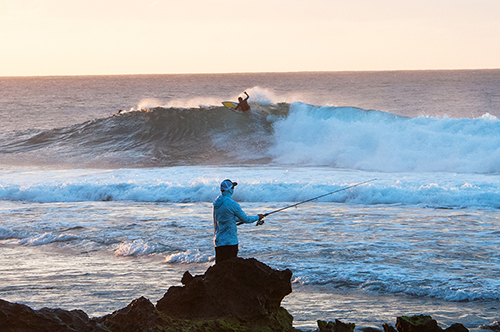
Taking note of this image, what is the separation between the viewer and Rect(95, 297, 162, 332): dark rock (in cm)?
380

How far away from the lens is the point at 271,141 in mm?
23641

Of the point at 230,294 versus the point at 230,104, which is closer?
the point at 230,294

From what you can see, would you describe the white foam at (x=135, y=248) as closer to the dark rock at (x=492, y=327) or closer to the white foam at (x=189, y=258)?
the white foam at (x=189, y=258)

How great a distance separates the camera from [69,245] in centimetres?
854

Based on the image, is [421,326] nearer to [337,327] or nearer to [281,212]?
[337,327]

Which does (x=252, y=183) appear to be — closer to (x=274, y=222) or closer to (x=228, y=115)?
(x=274, y=222)

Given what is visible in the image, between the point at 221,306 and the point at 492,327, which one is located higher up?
the point at 221,306

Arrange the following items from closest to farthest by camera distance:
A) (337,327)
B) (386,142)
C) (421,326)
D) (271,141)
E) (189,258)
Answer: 1. (421,326)
2. (337,327)
3. (189,258)
4. (386,142)
5. (271,141)

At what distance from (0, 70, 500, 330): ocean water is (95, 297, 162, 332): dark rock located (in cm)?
157

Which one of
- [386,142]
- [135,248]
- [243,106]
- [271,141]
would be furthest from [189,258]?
[243,106]

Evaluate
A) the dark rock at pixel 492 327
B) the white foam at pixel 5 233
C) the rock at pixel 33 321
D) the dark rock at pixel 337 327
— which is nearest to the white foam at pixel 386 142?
the white foam at pixel 5 233

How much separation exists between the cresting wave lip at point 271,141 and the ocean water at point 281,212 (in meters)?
0.09

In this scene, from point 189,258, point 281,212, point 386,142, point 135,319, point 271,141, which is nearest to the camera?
point 135,319

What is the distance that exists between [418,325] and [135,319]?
2136 mm
